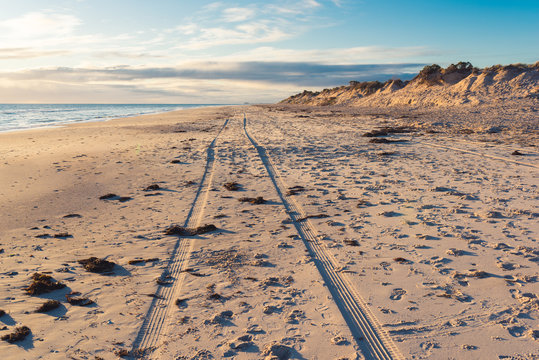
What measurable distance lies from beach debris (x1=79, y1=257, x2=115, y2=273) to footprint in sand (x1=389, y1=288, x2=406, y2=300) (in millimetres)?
3395

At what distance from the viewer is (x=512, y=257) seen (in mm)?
4258

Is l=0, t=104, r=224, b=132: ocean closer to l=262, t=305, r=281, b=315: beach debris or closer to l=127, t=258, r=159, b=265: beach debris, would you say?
l=127, t=258, r=159, b=265: beach debris

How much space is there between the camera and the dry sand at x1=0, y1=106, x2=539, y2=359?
2971 millimetres

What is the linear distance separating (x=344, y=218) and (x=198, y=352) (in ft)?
11.8

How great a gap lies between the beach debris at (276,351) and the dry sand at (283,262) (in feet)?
0.04

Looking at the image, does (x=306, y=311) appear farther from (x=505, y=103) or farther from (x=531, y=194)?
(x=505, y=103)

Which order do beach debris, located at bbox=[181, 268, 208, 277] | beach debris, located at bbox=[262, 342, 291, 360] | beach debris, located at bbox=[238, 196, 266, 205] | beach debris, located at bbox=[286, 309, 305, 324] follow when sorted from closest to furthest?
1. beach debris, located at bbox=[262, 342, 291, 360]
2. beach debris, located at bbox=[286, 309, 305, 324]
3. beach debris, located at bbox=[181, 268, 208, 277]
4. beach debris, located at bbox=[238, 196, 266, 205]

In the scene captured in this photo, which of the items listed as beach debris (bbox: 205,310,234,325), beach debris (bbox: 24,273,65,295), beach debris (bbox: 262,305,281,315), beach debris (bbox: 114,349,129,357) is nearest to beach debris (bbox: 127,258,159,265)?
beach debris (bbox: 24,273,65,295)

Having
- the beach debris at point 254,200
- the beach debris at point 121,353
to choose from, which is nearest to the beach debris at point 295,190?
the beach debris at point 254,200

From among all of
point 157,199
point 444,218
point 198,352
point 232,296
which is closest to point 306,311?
point 232,296

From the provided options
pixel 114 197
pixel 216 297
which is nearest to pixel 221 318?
pixel 216 297

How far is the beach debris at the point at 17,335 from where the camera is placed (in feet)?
9.80

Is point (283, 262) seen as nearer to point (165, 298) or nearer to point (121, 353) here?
point (165, 298)

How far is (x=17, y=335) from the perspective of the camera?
3020 millimetres
